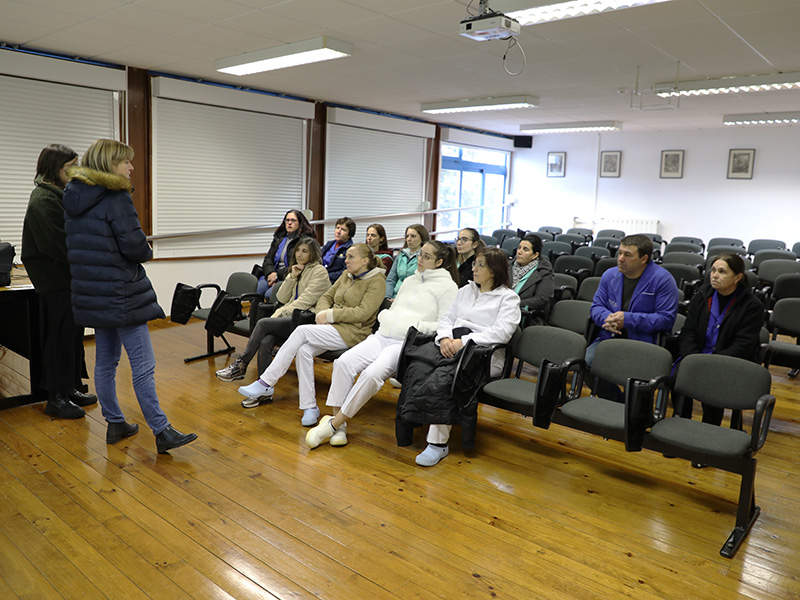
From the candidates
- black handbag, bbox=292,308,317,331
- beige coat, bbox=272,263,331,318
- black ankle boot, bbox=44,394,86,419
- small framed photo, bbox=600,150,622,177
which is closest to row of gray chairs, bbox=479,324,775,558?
black handbag, bbox=292,308,317,331

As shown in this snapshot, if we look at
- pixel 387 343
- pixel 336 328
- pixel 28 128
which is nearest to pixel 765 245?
pixel 387 343

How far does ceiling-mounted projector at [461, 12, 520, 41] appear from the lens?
A: 367 centimetres

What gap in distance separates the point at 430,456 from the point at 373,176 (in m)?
7.13

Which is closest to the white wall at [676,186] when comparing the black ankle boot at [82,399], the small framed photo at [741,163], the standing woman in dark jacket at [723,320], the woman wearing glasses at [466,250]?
the small framed photo at [741,163]

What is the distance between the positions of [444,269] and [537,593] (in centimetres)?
236

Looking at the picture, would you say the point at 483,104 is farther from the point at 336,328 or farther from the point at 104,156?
the point at 104,156

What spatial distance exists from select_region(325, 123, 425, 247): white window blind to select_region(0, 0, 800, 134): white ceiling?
137 cm

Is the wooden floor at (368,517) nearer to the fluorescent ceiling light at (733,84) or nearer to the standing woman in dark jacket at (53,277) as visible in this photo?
the standing woman in dark jacket at (53,277)

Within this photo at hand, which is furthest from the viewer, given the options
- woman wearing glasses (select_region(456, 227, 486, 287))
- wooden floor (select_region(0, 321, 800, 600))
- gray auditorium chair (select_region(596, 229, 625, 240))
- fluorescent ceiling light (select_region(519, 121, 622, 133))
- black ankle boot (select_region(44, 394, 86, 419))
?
gray auditorium chair (select_region(596, 229, 625, 240))

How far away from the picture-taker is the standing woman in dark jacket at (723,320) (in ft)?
11.4

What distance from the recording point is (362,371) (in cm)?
382

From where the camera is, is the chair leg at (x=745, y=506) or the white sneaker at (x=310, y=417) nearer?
the chair leg at (x=745, y=506)

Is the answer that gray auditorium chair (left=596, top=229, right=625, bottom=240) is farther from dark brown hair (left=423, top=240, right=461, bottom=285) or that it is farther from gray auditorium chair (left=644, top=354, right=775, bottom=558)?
gray auditorium chair (left=644, top=354, right=775, bottom=558)

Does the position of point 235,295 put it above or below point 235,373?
above
